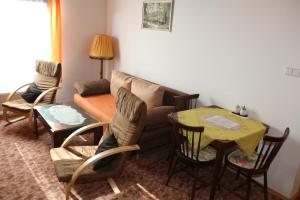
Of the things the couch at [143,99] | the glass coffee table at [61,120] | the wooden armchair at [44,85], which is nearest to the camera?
the glass coffee table at [61,120]

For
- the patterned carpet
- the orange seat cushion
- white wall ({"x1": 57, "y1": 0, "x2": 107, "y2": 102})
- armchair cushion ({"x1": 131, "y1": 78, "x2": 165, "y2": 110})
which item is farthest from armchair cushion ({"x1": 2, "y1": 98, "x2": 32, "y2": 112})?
armchair cushion ({"x1": 131, "y1": 78, "x2": 165, "y2": 110})

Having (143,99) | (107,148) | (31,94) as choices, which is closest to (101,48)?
(31,94)

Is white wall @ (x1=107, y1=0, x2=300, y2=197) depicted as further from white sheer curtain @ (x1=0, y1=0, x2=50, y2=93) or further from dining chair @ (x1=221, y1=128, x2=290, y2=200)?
white sheer curtain @ (x1=0, y1=0, x2=50, y2=93)

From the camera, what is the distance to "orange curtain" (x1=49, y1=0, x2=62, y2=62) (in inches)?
161

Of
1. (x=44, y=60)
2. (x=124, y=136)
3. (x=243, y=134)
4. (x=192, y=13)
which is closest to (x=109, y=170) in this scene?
(x=124, y=136)

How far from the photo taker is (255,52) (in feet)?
8.61

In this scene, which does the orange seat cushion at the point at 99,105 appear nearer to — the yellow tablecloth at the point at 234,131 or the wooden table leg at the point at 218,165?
the yellow tablecloth at the point at 234,131

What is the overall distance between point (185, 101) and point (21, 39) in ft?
9.33

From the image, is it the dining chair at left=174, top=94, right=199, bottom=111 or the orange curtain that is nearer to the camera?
the dining chair at left=174, top=94, right=199, bottom=111

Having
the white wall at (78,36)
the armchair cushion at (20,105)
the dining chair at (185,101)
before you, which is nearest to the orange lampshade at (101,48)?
the white wall at (78,36)

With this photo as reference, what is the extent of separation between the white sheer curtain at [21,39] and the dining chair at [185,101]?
262 centimetres

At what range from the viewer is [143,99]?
11.1 feet

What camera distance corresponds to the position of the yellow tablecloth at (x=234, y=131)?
7.27 ft

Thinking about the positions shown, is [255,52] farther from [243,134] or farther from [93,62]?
[93,62]
